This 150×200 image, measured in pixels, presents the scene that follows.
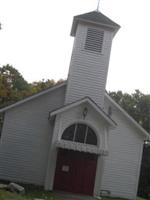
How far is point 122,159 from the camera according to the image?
21.9 m

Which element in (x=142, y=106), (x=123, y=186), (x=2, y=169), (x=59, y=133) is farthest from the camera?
(x=142, y=106)

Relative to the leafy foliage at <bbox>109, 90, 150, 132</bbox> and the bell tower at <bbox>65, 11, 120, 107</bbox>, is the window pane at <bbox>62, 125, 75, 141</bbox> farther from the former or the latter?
the leafy foliage at <bbox>109, 90, 150, 132</bbox>

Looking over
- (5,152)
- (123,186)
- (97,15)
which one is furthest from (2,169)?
(97,15)

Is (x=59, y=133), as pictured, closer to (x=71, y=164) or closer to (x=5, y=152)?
(x=71, y=164)

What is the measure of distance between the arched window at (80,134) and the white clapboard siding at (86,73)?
168 centimetres

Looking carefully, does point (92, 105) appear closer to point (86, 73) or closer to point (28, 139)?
point (86, 73)

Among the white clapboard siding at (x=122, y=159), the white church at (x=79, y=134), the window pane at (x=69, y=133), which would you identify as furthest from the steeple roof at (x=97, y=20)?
the window pane at (x=69, y=133)

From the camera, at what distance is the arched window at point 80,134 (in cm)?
1930

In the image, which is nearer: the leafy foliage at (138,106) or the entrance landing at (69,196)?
the entrance landing at (69,196)

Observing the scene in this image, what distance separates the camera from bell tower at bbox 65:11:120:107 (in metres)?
20.7

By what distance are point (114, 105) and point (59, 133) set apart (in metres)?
4.24

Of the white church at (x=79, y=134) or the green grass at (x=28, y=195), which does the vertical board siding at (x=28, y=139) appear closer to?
the white church at (x=79, y=134)

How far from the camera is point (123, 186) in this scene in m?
21.8

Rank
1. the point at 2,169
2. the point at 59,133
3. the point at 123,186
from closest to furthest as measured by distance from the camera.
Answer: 1. the point at 59,133
2. the point at 2,169
3. the point at 123,186
